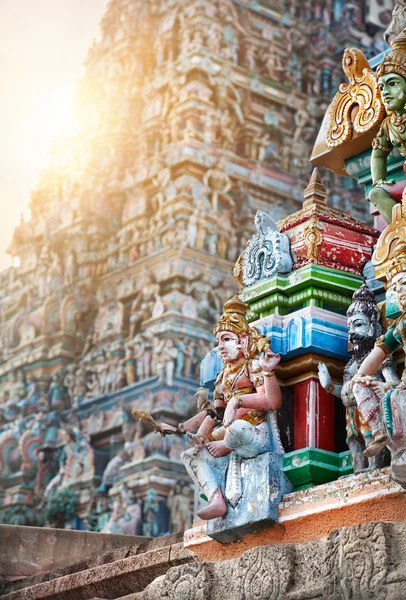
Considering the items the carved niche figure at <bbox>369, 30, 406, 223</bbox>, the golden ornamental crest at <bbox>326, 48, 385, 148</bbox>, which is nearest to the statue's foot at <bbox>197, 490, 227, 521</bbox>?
the carved niche figure at <bbox>369, 30, 406, 223</bbox>

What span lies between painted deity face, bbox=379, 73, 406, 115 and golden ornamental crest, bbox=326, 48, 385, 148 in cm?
63

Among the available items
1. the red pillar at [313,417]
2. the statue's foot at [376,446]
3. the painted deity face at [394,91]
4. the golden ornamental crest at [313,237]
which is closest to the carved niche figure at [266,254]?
the golden ornamental crest at [313,237]

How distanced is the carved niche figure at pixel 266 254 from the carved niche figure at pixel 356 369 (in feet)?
2.51

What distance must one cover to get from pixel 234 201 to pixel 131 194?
272cm

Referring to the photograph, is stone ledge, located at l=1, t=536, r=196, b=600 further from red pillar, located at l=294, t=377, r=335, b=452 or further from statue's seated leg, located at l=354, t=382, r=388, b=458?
statue's seated leg, located at l=354, t=382, r=388, b=458

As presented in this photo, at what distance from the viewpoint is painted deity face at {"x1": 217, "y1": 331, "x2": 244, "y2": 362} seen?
303 inches

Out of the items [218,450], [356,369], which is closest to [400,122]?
[356,369]

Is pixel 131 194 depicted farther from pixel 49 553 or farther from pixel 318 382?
pixel 318 382

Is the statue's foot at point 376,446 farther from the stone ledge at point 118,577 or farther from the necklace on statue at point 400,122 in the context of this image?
the necklace on statue at point 400,122

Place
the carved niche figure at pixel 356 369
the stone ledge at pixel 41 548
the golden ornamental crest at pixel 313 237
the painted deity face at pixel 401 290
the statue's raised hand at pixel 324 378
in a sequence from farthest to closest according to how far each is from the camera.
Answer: the stone ledge at pixel 41 548, the golden ornamental crest at pixel 313 237, the statue's raised hand at pixel 324 378, the carved niche figure at pixel 356 369, the painted deity face at pixel 401 290

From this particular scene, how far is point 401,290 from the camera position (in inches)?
258

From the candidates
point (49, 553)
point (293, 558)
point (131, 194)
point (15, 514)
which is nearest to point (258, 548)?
point (293, 558)

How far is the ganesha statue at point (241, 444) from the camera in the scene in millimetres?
7211

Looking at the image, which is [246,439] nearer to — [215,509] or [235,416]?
[235,416]
